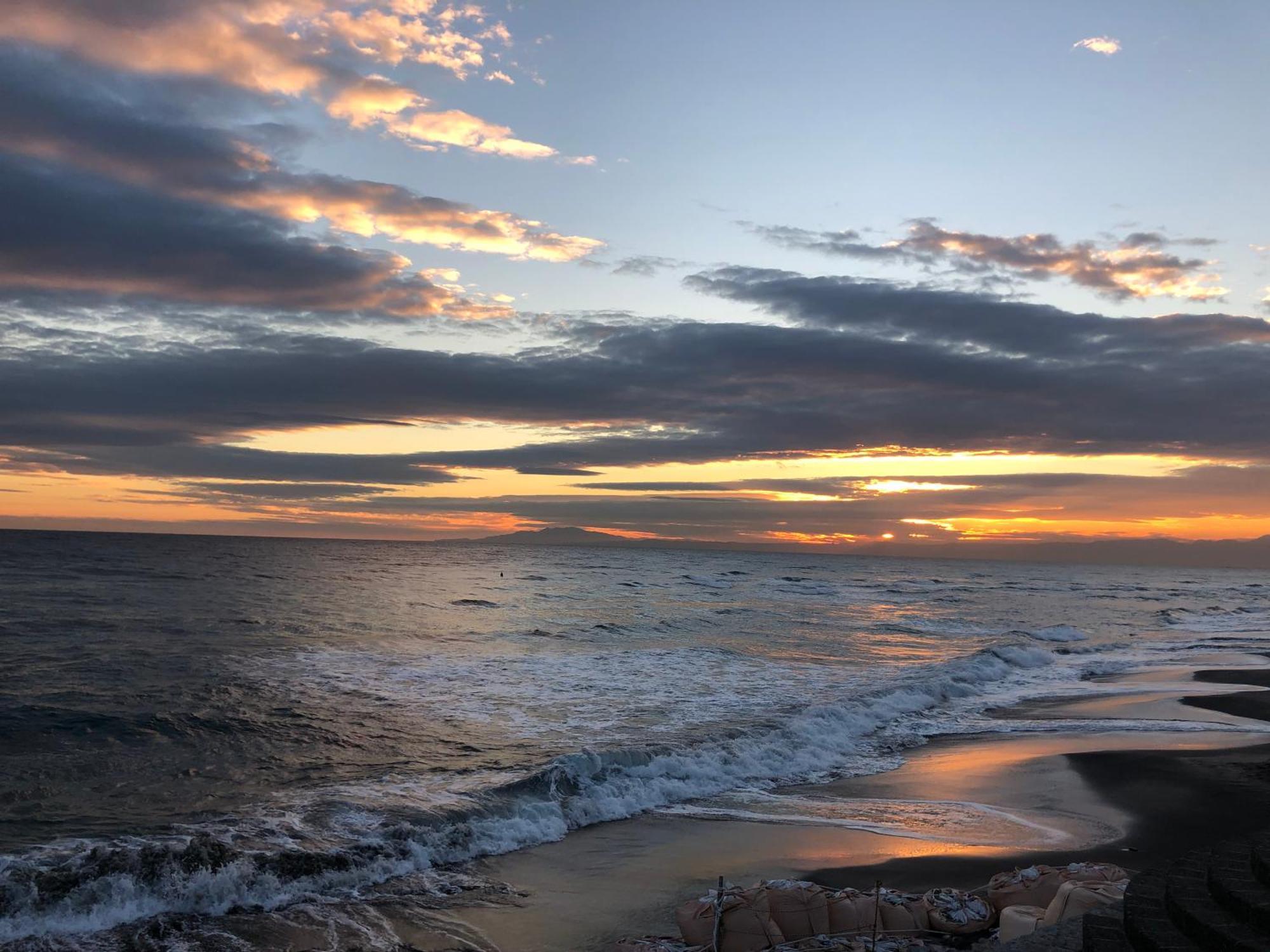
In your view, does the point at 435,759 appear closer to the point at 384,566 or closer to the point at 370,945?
the point at 370,945

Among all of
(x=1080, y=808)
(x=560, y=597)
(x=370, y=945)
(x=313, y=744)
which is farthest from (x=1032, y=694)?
(x=560, y=597)

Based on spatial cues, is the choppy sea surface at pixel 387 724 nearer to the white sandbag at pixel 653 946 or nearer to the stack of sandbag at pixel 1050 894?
the white sandbag at pixel 653 946

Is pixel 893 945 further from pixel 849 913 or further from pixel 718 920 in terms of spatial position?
pixel 718 920

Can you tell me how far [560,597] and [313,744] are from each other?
3971 centimetres

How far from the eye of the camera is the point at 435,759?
46.8 ft

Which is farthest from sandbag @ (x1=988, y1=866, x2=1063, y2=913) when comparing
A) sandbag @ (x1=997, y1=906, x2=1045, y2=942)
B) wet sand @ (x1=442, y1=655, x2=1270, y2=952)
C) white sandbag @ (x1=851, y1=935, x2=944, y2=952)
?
wet sand @ (x1=442, y1=655, x2=1270, y2=952)

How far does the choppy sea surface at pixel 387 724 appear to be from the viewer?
30.4 feet

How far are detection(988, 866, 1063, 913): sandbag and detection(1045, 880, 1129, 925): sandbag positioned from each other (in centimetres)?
53

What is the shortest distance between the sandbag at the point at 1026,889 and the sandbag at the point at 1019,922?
10.5 inches

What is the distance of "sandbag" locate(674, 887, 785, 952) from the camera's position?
7.25 meters

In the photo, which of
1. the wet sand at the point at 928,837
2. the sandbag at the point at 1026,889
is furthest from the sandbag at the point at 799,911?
the sandbag at the point at 1026,889

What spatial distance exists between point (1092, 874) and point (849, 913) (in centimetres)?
234

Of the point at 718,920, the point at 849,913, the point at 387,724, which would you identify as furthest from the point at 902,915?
the point at 387,724

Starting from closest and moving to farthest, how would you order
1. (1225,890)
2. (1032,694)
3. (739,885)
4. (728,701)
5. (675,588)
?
(1225,890)
(739,885)
(728,701)
(1032,694)
(675,588)
